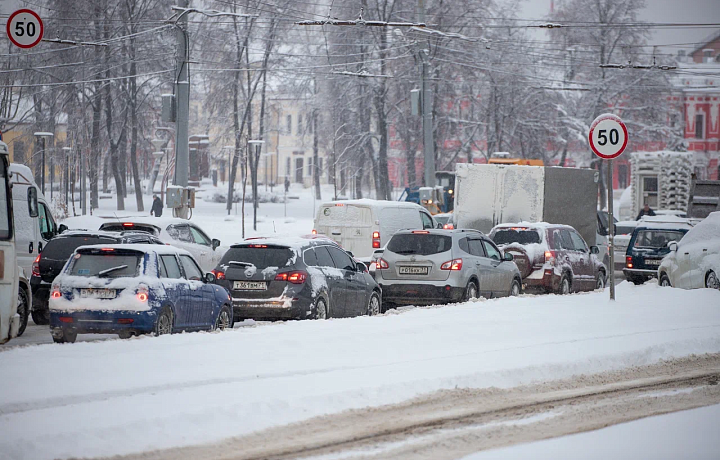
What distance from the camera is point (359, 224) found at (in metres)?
24.5

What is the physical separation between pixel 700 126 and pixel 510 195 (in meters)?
68.5

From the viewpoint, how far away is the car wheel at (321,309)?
53.0 feet

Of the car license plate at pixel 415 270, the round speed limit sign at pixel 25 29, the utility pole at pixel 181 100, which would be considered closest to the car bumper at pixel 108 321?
the car license plate at pixel 415 270

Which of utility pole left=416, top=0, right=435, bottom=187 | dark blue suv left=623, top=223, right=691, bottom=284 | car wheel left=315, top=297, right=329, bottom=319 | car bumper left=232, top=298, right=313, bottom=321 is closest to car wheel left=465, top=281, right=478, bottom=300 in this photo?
car wheel left=315, top=297, right=329, bottom=319

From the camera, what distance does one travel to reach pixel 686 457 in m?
7.40

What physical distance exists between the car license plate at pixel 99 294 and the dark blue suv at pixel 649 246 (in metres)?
18.1

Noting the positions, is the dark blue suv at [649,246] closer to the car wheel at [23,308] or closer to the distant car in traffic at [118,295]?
the distant car in traffic at [118,295]

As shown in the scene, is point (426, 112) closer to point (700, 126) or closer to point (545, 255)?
point (545, 255)

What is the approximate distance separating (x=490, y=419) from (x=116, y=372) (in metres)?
3.65

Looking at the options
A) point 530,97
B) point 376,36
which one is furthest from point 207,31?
point 530,97

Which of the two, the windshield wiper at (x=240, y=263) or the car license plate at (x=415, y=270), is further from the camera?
the car license plate at (x=415, y=270)

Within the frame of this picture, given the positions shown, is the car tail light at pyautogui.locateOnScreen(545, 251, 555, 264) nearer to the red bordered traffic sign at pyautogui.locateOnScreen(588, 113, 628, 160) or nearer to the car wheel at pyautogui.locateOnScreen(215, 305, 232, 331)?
the red bordered traffic sign at pyautogui.locateOnScreen(588, 113, 628, 160)

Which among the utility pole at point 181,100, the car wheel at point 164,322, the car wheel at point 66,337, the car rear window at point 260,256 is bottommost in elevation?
the car wheel at point 66,337

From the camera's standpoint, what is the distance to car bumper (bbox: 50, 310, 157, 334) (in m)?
13.2
